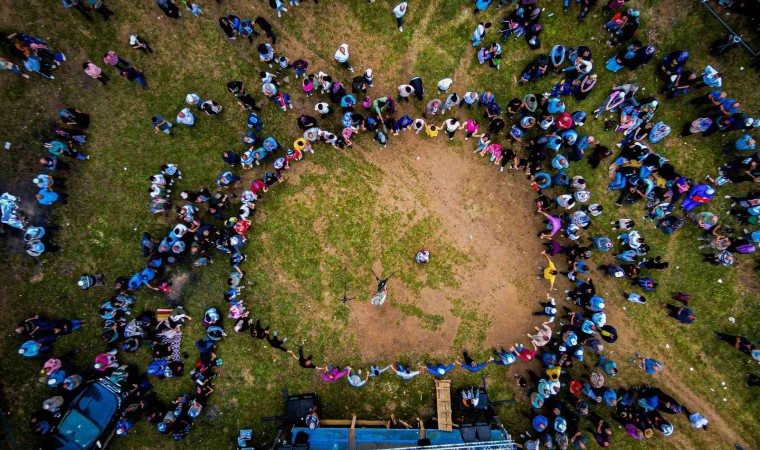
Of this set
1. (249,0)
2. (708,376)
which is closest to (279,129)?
(249,0)

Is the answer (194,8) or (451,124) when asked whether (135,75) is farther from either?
(451,124)

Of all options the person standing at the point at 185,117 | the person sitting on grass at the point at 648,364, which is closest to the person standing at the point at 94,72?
the person standing at the point at 185,117

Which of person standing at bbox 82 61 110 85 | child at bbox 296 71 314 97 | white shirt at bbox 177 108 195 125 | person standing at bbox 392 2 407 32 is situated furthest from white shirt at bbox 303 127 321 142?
person standing at bbox 82 61 110 85

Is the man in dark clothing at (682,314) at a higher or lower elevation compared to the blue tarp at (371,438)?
higher

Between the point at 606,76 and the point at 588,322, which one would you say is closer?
the point at 588,322

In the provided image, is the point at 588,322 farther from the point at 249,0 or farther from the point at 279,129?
the point at 249,0

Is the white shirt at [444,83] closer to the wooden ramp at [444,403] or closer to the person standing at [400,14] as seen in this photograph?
the person standing at [400,14]
